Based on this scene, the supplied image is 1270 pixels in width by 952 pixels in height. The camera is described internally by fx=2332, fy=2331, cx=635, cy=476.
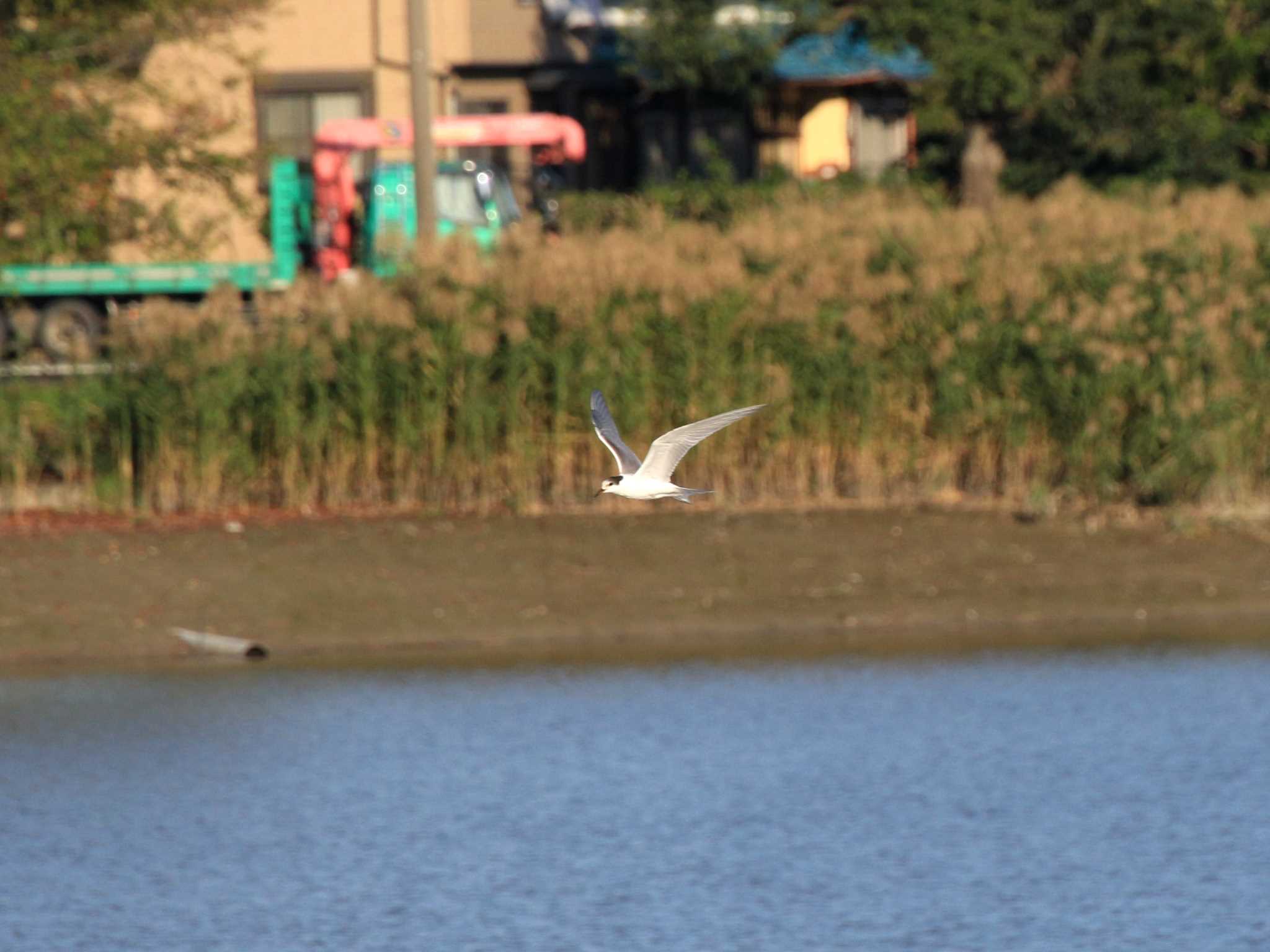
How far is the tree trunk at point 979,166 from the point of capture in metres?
34.2

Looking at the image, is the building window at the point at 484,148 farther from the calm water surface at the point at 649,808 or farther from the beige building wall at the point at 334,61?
the calm water surface at the point at 649,808

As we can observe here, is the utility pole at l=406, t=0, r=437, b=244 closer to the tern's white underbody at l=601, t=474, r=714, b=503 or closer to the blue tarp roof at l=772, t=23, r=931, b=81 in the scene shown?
the blue tarp roof at l=772, t=23, r=931, b=81

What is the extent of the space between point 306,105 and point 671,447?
90.2 feet

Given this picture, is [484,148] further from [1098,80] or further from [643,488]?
[643,488]

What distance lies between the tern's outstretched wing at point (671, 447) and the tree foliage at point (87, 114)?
12.5 metres

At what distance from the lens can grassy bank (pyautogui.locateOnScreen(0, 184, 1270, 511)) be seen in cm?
2006

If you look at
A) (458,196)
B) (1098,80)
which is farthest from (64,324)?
(1098,80)

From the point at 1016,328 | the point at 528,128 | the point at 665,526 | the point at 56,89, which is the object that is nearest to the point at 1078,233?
the point at 1016,328

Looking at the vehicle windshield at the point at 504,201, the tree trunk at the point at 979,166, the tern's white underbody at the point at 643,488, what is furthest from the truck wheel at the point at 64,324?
the tern's white underbody at the point at 643,488

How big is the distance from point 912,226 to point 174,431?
6824 mm

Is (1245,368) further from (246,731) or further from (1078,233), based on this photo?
(246,731)

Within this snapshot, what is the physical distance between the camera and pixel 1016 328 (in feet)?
66.9

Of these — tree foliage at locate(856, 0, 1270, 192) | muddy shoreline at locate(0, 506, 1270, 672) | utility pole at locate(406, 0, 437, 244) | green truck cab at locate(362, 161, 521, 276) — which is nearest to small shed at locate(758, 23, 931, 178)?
tree foliage at locate(856, 0, 1270, 192)

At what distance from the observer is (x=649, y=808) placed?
45.7ft
